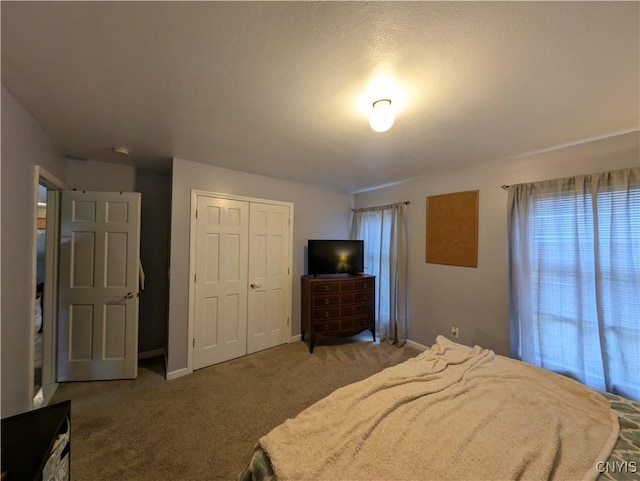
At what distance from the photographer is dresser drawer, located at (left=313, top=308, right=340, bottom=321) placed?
3.40 m

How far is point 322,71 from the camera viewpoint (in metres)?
1.36

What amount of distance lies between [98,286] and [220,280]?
3.96 feet

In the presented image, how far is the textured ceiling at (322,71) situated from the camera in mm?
1032

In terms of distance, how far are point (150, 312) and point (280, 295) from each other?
1690mm

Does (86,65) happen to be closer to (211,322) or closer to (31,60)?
(31,60)

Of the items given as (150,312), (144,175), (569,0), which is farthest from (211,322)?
(569,0)

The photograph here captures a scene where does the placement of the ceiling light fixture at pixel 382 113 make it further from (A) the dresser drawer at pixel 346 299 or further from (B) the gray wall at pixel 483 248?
A: (A) the dresser drawer at pixel 346 299

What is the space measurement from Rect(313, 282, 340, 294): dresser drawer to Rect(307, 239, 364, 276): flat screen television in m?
0.29

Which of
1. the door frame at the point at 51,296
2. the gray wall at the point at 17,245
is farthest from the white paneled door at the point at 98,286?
the gray wall at the point at 17,245

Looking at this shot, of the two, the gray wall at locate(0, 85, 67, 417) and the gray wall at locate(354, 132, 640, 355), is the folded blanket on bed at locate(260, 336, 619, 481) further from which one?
the gray wall at locate(0, 85, 67, 417)

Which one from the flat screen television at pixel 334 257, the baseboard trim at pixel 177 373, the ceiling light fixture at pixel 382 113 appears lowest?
the baseboard trim at pixel 177 373

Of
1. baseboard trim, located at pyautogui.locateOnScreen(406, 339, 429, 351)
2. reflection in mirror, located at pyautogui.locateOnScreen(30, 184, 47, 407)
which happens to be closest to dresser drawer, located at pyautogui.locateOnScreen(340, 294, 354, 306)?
baseboard trim, located at pyautogui.locateOnScreen(406, 339, 429, 351)

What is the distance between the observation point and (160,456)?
5.57ft

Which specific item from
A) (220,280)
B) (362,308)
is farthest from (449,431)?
(220,280)
